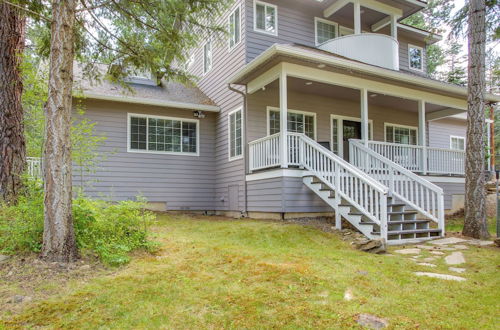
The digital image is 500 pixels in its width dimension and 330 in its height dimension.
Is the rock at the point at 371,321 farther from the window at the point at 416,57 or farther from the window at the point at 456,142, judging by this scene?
the window at the point at 456,142

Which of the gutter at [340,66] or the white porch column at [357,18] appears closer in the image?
the gutter at [340,66]

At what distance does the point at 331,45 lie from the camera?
33.9ft

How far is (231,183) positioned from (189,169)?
1.48 m

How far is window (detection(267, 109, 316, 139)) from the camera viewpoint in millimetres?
9945

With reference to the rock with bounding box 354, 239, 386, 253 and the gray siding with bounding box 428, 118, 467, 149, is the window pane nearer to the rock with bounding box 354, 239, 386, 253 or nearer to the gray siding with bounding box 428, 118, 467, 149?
the rock with bounding box 354, 239, 386, 253

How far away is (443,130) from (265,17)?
9.63 m

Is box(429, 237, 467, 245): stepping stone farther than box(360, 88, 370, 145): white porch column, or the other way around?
box(360, 88, 370, 145): white porch column

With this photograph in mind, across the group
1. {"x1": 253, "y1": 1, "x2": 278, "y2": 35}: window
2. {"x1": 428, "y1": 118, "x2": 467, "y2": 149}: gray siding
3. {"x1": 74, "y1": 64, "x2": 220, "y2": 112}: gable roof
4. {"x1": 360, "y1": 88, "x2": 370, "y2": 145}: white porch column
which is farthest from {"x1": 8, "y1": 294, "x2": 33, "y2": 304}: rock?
{"x1": 428, "y1": 118, "x2": 467, "y2": 149}: gray siding

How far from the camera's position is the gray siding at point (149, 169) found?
9578 millimetres

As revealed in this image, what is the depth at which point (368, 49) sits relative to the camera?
32.7ft

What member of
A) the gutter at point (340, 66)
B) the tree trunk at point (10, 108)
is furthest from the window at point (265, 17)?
the tree trunk at point (10, 108)

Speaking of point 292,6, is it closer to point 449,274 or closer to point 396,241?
point 396,241

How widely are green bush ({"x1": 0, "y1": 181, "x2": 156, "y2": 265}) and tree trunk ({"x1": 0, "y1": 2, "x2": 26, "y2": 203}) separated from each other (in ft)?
2.41

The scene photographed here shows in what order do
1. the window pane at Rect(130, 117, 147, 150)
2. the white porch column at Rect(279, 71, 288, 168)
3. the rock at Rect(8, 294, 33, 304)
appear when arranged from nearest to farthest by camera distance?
the rock at Rect(8, 294, 33, 304), the white porch column at Rect(279, 71, 288, 168), the window pane at Rect(130, 117, 147, 150)
